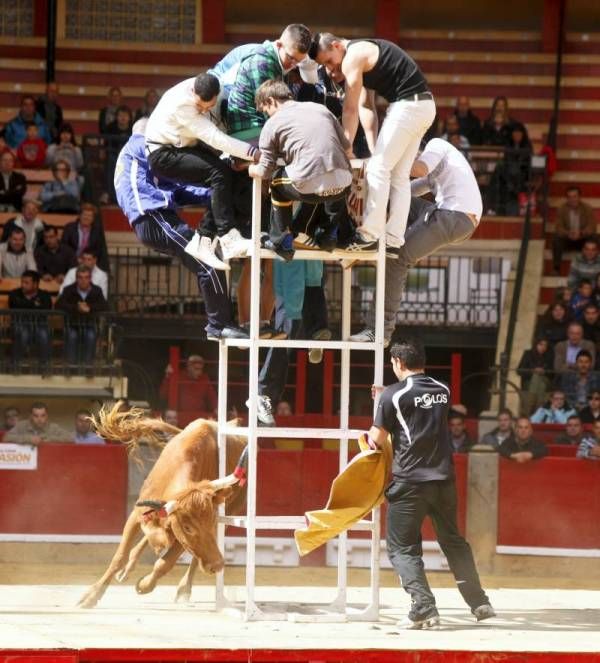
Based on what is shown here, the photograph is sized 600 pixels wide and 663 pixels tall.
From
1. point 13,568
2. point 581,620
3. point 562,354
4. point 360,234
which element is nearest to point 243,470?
point 360,234

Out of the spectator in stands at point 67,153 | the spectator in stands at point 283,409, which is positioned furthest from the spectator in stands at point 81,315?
the spectator in stands at point 67,153

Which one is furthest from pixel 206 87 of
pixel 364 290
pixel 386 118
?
pixel 364 290

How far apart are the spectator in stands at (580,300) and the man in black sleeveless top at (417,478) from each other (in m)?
8.23

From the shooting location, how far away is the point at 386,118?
802cm

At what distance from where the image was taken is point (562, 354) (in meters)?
15.7

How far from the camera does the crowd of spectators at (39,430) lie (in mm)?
14422

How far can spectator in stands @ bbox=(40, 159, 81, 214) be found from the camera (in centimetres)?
1686

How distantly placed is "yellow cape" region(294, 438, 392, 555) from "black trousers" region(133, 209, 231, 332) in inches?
38.5

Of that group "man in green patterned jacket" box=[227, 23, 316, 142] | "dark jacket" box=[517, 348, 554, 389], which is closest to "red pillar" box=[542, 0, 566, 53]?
"dark jacket" box=[517, 348, 554, 389]

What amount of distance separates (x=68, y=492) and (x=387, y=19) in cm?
858

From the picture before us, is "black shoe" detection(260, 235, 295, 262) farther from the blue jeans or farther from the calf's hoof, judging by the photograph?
the blue jeans

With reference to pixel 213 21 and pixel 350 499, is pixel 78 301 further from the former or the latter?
pixel 350 499

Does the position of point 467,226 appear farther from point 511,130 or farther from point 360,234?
point 511,130

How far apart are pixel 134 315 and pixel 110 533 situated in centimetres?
285
